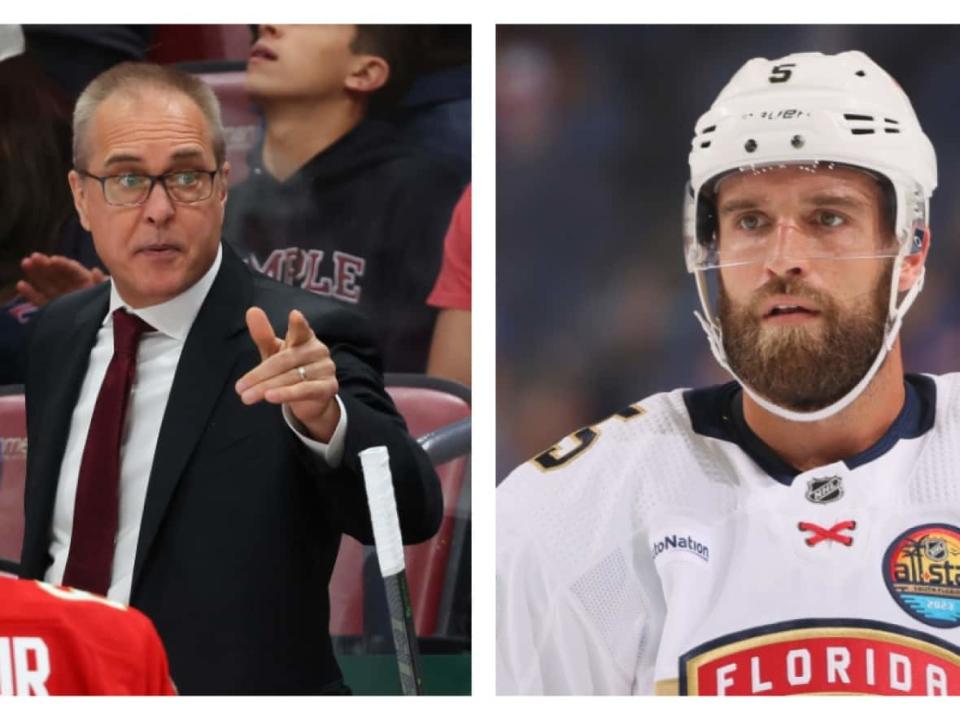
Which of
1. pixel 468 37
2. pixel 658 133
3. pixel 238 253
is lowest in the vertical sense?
pixel 238 253

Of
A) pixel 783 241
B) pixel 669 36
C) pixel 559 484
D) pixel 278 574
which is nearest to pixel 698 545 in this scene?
pixel 559 484

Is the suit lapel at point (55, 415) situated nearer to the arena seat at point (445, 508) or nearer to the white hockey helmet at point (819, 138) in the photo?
the arena seat at point (445, 508)

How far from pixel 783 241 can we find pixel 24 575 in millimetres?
1590

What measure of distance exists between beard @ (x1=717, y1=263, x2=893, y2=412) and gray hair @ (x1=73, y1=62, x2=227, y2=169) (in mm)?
1086

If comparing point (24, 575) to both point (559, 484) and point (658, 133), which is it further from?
point (658, 133)

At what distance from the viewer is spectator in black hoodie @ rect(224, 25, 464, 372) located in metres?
2.85

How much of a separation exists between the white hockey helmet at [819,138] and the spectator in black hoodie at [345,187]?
0.51 m

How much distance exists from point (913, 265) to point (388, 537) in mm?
1135

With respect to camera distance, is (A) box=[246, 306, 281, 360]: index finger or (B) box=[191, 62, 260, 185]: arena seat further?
(B) box=[191, 62, 260, 185]: arena seat

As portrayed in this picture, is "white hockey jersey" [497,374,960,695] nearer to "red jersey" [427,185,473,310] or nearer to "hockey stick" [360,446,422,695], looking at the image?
"hockey stick" [360,446,422,695]

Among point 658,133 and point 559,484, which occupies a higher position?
point 658,133

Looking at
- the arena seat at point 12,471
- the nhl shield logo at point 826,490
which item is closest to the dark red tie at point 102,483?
the arena seat at point 12,471

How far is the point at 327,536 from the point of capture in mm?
2787

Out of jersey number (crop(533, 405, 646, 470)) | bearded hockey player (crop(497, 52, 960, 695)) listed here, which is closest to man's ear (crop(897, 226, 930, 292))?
bearded hockey player (crop(497, 52, 960, 695))
